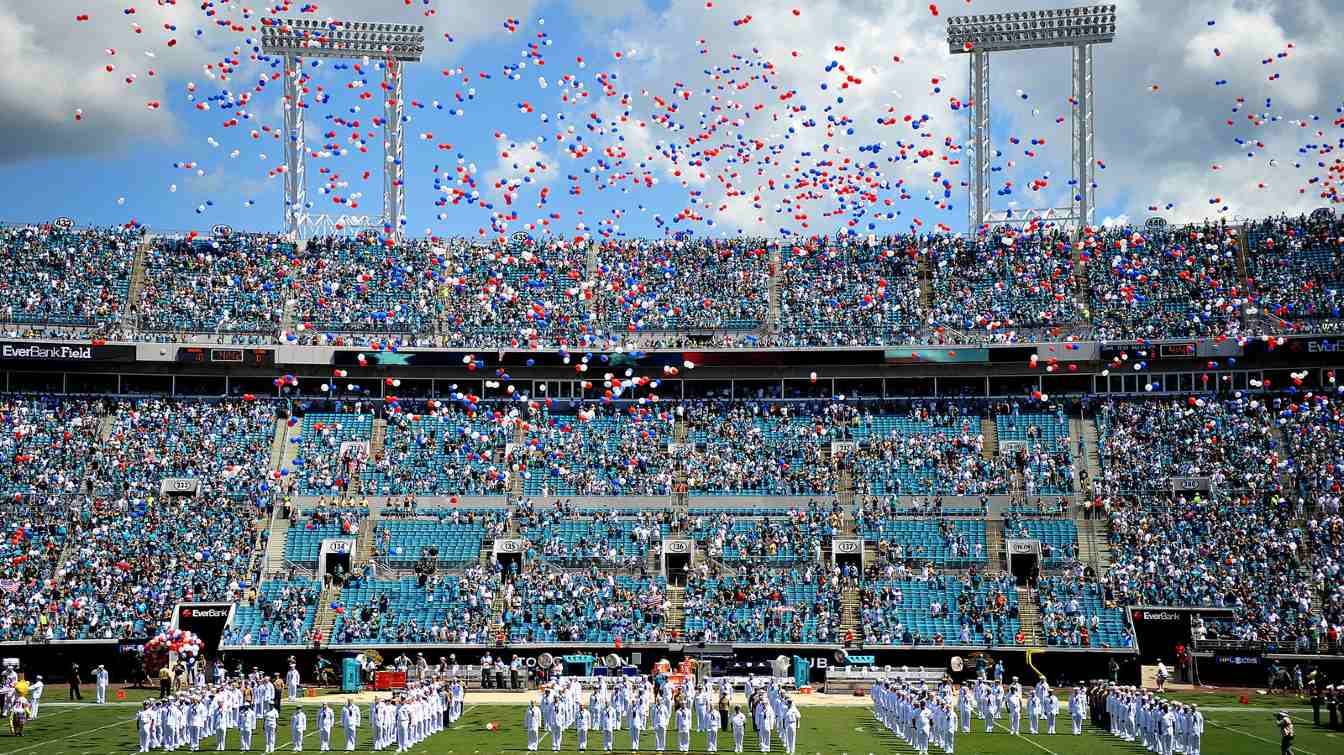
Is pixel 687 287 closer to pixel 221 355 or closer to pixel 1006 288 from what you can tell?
pixel 1006 288

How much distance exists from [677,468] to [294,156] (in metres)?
20.9

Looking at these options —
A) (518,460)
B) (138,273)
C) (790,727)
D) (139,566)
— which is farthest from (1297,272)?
(138,273)

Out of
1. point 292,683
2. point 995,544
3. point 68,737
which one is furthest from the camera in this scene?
point 995,544

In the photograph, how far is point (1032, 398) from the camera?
175 ft

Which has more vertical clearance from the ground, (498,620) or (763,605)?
(763,605)

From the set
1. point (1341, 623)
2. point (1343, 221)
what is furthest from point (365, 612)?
point (1343, 221)

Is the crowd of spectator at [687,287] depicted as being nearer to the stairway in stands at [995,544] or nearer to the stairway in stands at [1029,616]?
the stairway in stands at [995,544]

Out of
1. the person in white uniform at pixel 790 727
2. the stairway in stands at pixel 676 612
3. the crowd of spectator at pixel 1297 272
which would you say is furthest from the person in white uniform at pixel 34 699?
the crowd of spectator at pixel 1297 272

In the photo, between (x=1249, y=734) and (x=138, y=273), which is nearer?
(x=1249, y=734)

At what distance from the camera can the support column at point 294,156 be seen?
193ft

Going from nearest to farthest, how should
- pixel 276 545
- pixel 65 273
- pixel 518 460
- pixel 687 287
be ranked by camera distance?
1. pixel 276 545
2. pixel 518 460
3. pixel 65 273
4. pixel 687 287

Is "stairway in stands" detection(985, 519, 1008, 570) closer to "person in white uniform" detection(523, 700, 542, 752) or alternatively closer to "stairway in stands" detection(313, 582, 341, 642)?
"stairway in stands" detection(313, 582, 341, 642)

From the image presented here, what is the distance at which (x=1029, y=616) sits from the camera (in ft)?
144

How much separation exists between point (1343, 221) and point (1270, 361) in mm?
7539
